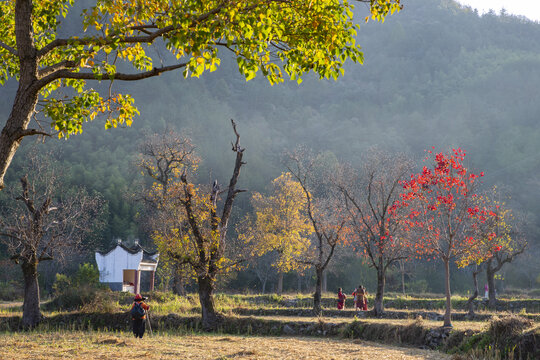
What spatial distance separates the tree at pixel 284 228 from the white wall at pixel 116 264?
33.1 ft

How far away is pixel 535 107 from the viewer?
11581 centimetres

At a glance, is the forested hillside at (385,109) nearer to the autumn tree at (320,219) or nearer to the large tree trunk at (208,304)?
the autumn tree at (320,219)

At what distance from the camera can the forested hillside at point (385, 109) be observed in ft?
300

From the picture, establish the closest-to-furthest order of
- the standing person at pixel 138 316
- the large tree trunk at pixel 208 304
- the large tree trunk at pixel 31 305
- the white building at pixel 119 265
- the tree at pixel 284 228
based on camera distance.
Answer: the standing person at pixel 138 316 < the large tree trunk at pixel 208 304 < the large tree trunk at pixel 31 305 < the white building at pixel 119 265 < the tree at pixel 284 228

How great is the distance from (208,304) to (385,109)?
426 feet

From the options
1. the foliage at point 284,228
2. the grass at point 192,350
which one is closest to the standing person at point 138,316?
the grass at point 192,350

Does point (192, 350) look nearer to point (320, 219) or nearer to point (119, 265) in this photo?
point (320, 219)

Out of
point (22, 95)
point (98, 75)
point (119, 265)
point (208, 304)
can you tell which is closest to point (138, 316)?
point (208, 304)

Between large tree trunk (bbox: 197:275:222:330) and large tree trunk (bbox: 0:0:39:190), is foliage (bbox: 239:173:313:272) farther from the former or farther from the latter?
large tree trunk (bbox: 0:0:39:190)

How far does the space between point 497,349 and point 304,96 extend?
149914 mm

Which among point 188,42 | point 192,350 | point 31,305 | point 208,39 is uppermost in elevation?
point 188,42

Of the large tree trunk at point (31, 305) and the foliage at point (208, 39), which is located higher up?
the foliage at point (208, 39)

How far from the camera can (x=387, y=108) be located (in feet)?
472

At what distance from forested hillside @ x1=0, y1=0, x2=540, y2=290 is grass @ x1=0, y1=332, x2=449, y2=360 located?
50.6m
